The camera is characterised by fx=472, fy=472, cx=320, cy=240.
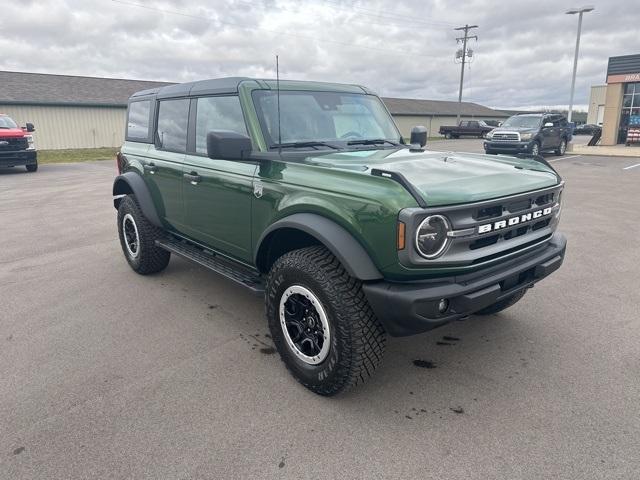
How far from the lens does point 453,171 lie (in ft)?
9.97

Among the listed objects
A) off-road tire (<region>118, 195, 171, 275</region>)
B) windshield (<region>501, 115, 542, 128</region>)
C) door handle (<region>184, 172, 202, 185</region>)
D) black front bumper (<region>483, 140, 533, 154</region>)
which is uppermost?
windshield (<region>501, 115, 542, 128</region>)

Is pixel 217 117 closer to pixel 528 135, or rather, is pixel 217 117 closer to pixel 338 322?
pixel 338 322

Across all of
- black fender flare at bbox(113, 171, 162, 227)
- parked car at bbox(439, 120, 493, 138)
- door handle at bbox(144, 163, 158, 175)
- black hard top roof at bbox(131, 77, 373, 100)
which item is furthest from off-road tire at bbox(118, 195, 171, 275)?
parked car at bbox(439, 120, 493, 138)

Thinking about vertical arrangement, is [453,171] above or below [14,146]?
above

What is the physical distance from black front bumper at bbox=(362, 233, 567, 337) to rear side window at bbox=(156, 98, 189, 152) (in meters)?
2.60

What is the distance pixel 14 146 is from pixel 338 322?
15.9 metres

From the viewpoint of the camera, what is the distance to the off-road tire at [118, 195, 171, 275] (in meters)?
4.93

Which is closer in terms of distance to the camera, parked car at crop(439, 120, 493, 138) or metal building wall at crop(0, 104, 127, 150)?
metal building wall at crop(0, 104, 127, 150)

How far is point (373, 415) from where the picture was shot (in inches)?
110

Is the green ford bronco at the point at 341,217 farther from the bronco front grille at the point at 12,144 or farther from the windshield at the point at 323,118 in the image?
the bronco front grille at the point at 12,144

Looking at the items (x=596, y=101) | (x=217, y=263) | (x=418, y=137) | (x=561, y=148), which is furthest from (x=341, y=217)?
(x=596, y=101)

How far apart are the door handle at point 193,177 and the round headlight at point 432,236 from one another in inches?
85.7

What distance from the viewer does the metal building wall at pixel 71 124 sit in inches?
1053

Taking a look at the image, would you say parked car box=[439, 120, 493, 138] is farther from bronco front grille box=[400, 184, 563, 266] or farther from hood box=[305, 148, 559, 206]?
bronco front grille box=[400, 184, 563, 266]
